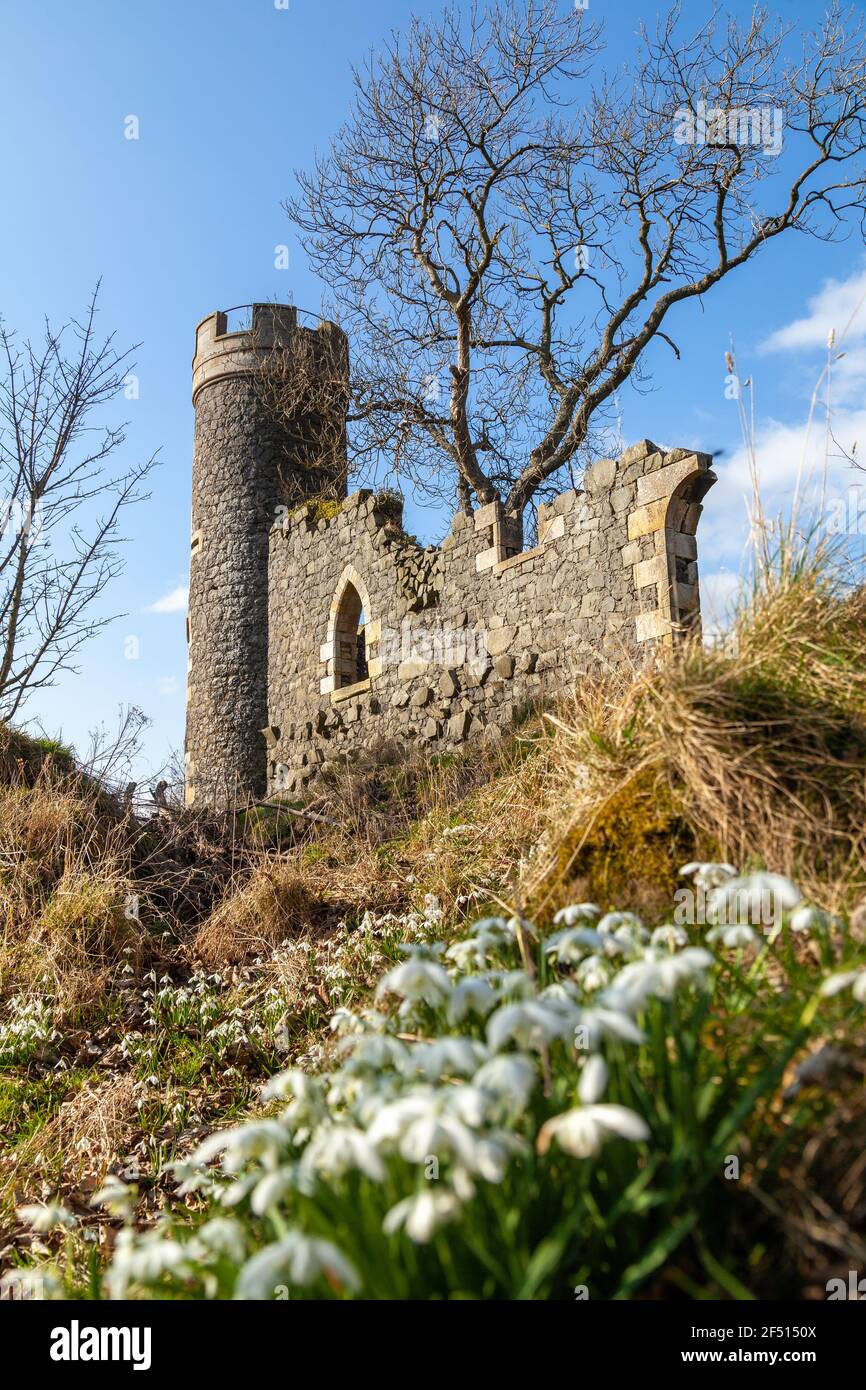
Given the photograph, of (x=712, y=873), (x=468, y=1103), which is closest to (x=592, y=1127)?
(x=468, y=1103)

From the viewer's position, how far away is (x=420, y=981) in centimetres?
231

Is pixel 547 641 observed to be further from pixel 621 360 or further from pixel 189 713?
pixel 189 713

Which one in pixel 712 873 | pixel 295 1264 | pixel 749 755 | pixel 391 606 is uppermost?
pixel 391 606

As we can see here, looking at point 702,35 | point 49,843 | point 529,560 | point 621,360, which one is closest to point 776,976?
point 49,843

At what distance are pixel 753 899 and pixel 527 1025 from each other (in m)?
0.97

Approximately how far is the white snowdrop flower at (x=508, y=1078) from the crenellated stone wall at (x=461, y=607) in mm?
3132

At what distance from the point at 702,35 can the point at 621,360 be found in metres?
4.43

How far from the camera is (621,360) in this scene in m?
15.9

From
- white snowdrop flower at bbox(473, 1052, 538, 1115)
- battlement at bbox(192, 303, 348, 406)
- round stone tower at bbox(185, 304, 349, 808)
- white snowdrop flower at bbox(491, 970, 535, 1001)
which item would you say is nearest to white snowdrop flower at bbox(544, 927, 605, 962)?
white snowdrop flower at bbox(491, 970, 535, 1001)

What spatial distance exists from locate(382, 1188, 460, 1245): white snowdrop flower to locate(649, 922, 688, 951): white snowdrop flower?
102 centimetres

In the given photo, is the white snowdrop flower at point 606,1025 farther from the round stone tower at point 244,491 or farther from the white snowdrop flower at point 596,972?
the round stone tower at point 244,491

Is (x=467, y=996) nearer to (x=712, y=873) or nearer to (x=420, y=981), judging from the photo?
(x=420, y=981)

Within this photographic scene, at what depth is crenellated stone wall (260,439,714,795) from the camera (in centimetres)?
813

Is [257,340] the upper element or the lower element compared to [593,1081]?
upper
